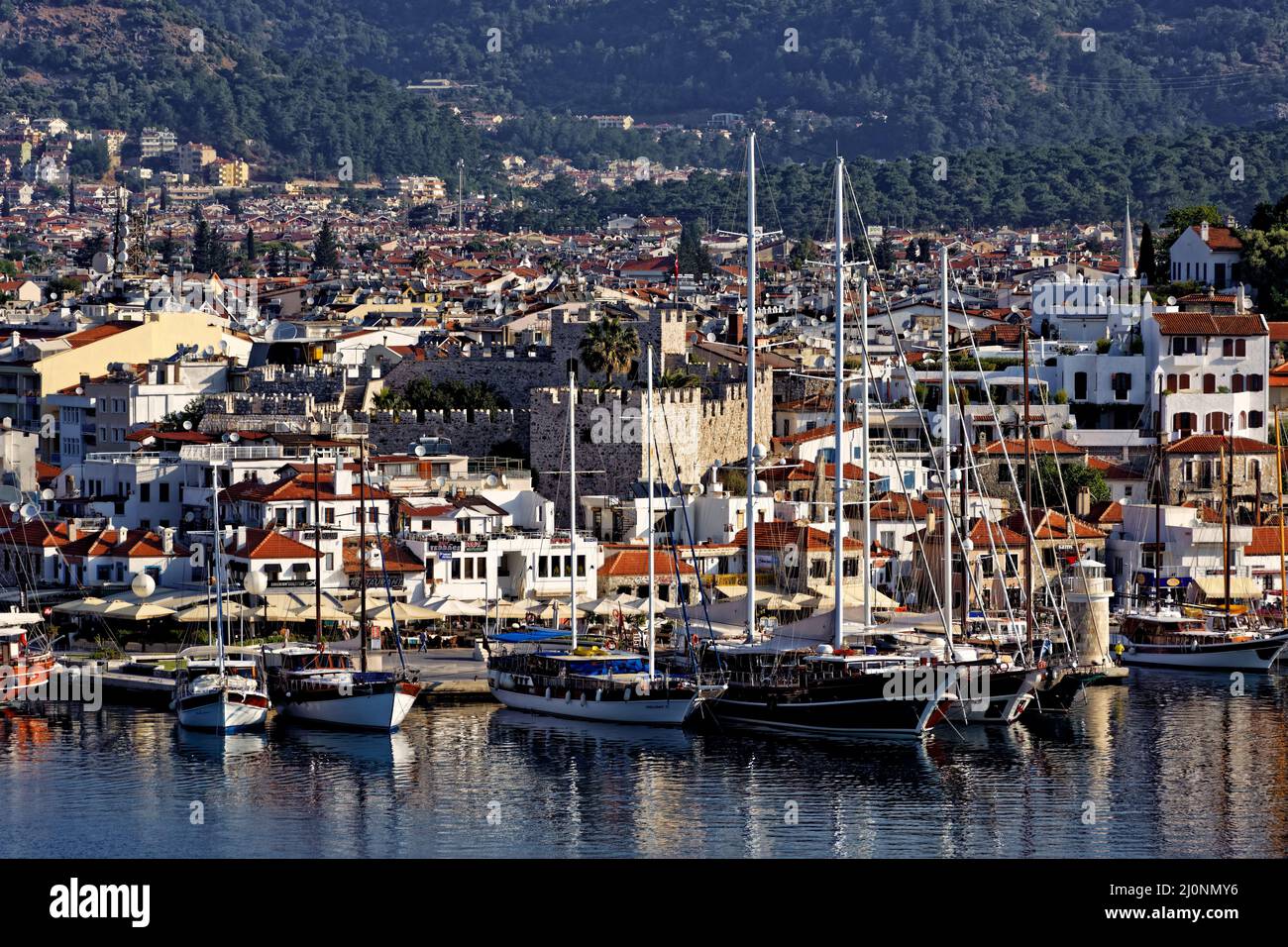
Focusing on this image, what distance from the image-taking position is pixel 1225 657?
42.2m

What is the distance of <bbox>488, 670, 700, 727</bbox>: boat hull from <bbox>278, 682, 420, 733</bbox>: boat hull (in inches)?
63.6

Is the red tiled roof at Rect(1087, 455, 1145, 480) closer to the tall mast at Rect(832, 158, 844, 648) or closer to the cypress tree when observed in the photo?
the tall mast at Rect(832, 158, 844, 648)

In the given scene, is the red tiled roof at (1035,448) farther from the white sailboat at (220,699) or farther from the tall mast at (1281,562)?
the white sailboat at (220,699)

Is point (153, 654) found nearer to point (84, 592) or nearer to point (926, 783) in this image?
point (84, 592)

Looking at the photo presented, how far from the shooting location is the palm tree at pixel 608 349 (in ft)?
165

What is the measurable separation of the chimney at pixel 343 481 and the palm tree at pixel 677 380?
7155mm

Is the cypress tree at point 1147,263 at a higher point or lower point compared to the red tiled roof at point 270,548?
Answer: higher

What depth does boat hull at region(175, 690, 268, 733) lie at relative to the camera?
3450 centimetres

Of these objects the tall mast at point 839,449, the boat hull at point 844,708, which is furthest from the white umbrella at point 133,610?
the tall mast at point 839,449

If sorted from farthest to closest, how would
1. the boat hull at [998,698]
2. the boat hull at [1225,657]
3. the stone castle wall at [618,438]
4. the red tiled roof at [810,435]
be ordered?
the red tiled roof at [810,435] → the stone castle wall at [618,438] → the boat hull at [1225,657] → the boat hull at [998,698]

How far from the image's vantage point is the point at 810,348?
62.9 m

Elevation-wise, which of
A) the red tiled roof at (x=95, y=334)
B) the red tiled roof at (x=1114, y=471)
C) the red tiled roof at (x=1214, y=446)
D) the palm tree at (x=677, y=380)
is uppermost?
the red tiled roof at (x=95, y=334)

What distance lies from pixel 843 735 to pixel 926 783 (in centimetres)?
318

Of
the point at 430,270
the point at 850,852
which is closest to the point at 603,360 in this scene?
the point at 850,852
